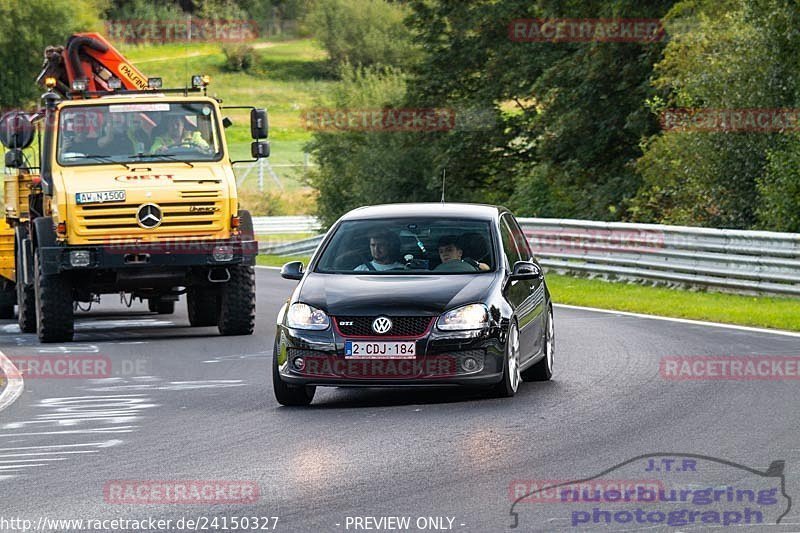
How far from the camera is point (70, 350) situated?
17.8m

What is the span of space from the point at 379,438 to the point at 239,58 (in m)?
95.6

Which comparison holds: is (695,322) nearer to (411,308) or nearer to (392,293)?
(392,293)

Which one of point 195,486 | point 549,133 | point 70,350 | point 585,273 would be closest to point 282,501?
point 195,486

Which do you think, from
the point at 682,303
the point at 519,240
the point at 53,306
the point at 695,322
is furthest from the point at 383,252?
the point at 682,303

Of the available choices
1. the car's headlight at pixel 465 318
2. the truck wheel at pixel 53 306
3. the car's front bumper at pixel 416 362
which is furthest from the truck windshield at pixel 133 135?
the car's headlight at pixel 465 318

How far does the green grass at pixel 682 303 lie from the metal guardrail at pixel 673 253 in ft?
0.87

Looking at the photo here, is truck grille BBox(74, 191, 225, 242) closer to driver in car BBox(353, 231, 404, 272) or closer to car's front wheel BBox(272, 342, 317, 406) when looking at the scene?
driver in car BBox(353, 231, 404, 272)

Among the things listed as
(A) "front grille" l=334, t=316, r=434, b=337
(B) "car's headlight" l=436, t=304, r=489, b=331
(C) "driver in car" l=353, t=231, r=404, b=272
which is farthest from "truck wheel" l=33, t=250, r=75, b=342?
(B) "car's headlight" l=436, t=304, r=489, b=331

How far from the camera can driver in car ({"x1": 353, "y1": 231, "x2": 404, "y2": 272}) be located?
41.7 feet

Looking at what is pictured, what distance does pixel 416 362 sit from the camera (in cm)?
1166

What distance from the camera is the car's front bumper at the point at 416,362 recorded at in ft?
38.2

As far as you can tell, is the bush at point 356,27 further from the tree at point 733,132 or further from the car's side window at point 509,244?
the car's side window at point 509,244

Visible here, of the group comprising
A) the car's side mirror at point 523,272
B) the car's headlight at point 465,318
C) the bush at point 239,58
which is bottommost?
the bush at point 239,58

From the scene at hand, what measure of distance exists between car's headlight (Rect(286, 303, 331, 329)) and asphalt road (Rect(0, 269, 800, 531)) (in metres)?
0.65
